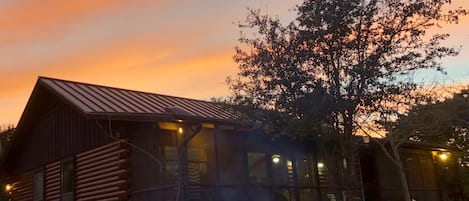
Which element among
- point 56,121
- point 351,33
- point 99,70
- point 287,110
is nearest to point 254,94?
point 287,110

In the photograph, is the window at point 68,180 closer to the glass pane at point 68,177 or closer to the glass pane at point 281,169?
the glass pane at point 68,177

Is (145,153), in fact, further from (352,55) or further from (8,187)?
(8,187)

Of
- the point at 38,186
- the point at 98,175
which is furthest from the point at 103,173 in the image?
the point at 38,186

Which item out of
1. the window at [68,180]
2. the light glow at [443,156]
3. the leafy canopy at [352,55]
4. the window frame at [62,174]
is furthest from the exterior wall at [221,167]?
the light glow at [443,156]

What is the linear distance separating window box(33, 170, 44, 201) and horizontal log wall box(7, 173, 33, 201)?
1.26 ft

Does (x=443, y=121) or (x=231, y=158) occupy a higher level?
(x=443, y=121)

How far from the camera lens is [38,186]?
50.8 feet

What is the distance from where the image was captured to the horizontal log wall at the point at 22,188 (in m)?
16.1

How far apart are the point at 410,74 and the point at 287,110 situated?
2.64 metres

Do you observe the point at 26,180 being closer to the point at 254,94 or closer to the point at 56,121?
the point at 56,121

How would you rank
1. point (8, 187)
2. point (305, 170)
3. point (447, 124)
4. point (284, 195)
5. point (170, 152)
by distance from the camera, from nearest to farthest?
point (170, 152)
point (284, 195)
point (305, 170)
point (8, 187)
point (447, 124)

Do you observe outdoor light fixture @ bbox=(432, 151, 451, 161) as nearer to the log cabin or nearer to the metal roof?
the log cabin

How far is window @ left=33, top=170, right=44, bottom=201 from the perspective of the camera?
1512 cm

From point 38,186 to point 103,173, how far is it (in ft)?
15.1
